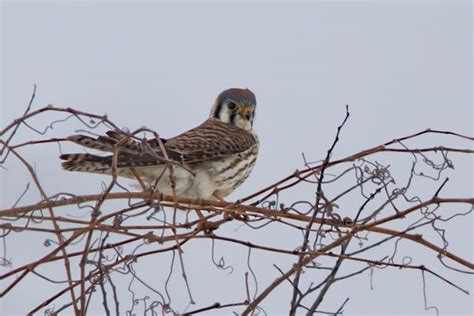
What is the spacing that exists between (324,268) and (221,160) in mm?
1904

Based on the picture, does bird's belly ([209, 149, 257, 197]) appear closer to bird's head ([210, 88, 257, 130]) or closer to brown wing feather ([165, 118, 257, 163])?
brown wing feather ([165, 118, 257, 163])

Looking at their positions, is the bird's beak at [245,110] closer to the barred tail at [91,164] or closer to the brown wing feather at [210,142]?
the brown wing feather at [210,142]

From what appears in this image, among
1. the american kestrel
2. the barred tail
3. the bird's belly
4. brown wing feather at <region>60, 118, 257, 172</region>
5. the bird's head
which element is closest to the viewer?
brown wing feather at <region>60, 118, 257, 172</region>

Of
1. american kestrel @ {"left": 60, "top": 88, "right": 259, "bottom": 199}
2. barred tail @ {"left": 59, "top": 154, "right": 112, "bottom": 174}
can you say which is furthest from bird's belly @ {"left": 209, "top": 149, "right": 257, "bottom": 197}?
barred tail @ {"left": 59, "top": 154, "right": 112, "bottom": 174}

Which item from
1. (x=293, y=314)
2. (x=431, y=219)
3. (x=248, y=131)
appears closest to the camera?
(x=293, y=314)

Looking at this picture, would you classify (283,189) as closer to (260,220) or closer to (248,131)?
(260,220)

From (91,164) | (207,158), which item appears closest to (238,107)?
(207,158)

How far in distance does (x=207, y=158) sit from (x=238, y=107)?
93cm

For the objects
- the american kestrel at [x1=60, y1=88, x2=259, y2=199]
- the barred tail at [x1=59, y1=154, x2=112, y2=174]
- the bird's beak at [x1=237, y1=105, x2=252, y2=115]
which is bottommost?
the barred tail at [x1=59, y1=154, x2=112, y2=174]

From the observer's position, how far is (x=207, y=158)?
3.70 metres

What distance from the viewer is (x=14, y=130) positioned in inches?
76.9

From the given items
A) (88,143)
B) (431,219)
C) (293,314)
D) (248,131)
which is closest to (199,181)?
(248,131)

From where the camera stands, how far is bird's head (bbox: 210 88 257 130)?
4.54m

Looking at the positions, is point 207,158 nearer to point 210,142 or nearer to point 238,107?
point 210,142
